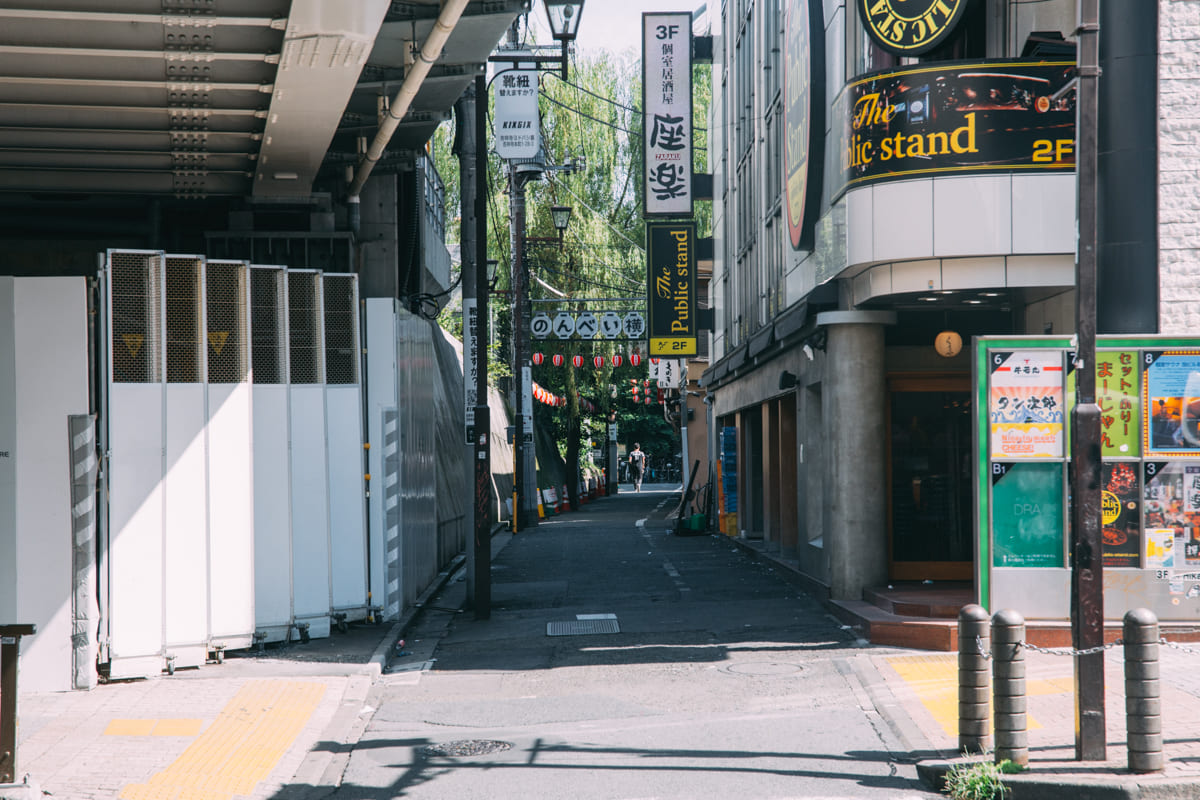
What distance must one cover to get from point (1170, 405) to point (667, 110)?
15046 millimetres

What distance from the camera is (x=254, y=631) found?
1190 cm

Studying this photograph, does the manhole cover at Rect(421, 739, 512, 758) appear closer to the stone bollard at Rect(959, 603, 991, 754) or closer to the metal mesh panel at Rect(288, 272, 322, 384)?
the stone bollard at Rect(959, 603, 991, 754)

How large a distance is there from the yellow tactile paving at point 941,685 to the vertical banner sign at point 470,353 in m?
6.60

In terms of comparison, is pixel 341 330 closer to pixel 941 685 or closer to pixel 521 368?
pixel 941 685

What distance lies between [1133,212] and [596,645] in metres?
6.93

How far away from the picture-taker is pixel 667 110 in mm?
24484

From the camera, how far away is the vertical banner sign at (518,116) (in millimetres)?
21281

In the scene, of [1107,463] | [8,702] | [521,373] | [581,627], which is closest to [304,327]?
[581,627]

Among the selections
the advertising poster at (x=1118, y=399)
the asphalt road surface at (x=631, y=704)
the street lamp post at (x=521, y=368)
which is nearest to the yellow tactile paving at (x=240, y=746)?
the asphalt road surface at (x=631, y=704)

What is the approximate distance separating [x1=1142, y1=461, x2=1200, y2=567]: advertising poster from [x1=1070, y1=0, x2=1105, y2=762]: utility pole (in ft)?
14.9

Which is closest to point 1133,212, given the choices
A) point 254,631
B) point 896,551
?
point 896,551

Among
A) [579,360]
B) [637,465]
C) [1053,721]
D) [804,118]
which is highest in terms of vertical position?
[804,118]

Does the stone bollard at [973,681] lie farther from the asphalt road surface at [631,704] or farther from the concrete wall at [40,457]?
the concrete wall at [40,457]

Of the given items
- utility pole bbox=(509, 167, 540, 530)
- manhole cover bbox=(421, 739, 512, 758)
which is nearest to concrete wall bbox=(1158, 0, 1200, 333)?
manhole cover bbox=(421, 739, 512, 758)
